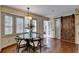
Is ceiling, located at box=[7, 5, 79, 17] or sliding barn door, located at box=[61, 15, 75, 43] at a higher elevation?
ceiling, located at box=[7, 5, 79, 17]

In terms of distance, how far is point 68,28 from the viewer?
6.14 m

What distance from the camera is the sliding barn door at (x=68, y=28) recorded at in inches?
229

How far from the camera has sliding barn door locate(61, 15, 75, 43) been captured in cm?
581

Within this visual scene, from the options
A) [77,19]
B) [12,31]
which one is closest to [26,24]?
[12,31]

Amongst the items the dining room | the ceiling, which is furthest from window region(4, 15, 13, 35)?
the ceiling

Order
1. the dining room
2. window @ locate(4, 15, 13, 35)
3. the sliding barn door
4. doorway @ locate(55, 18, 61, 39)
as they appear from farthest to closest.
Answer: doorway @ locate(55, 18, 61, 39)
the sliding barn door
window @ locate(4, 15, 13, 35)
the dining room

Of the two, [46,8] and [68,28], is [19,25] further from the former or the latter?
[68,28]

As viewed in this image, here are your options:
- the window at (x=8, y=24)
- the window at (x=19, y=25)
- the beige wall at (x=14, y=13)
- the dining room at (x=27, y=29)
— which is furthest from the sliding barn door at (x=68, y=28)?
the window at (x=8, y=24)

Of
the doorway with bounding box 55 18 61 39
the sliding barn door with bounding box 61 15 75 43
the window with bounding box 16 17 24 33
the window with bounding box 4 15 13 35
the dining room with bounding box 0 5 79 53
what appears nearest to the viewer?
the dining room with bounding box 0 5 79 53

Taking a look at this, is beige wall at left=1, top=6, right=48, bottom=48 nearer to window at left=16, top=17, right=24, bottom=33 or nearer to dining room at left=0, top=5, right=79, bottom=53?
dining room at left=0, top=5, right=79, bottom=53

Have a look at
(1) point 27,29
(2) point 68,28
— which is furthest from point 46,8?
(2) point 68,28

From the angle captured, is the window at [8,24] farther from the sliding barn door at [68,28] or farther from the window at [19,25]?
the sliding barn door at [68,28]
